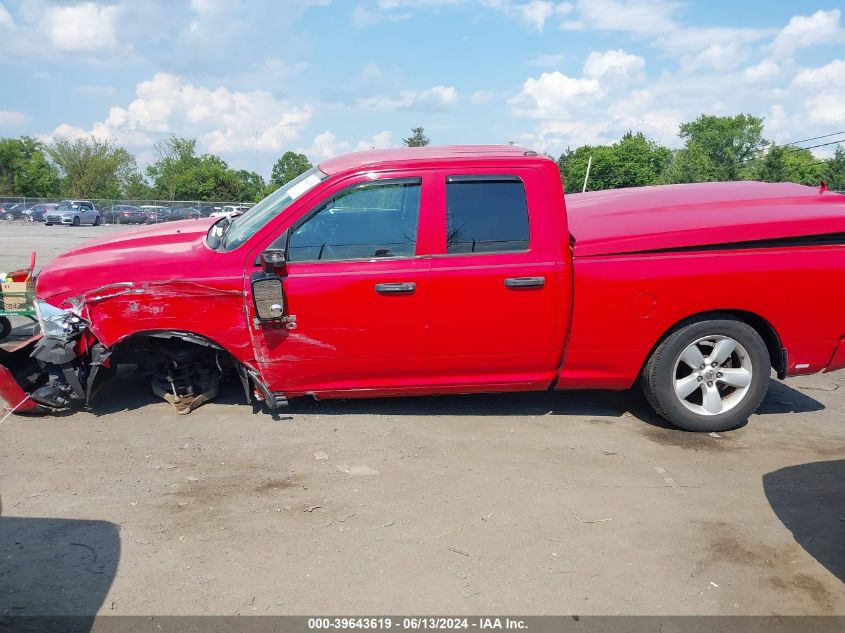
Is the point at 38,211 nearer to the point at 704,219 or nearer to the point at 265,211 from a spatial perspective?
the point at 265,211

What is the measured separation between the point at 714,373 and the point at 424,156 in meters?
2.67

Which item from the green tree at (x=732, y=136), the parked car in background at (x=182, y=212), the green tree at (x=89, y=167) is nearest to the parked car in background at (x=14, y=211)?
the parked car in background at (x=182, y=212)

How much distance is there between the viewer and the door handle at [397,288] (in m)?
4.38

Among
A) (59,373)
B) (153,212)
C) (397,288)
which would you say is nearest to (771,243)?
(397,288)

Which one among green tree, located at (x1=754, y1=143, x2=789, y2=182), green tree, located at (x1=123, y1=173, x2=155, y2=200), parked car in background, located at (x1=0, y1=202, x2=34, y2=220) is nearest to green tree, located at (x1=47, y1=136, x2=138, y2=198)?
green tree, located at (x1=123, y1=173, x2=155, y2=200)

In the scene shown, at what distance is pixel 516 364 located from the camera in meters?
4.68

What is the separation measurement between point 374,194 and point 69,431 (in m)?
2.81

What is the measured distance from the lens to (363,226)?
448cm

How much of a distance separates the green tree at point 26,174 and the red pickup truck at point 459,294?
81245mm

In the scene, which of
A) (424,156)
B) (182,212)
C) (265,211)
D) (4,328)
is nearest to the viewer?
(424,156)

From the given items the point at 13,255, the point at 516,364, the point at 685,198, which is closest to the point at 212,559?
the point at 516,364

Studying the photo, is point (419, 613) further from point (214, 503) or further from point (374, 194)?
point (374, 194)

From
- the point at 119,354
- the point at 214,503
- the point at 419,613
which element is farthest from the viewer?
the point at 119,354

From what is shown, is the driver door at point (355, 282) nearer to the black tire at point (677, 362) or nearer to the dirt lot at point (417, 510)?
the dirt lot at point (417, 510)
